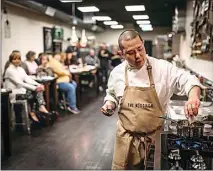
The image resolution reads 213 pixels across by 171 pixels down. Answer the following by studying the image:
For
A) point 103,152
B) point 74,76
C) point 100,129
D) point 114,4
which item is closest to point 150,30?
point 114,4

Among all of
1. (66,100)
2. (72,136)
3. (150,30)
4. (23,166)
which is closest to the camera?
(23,166)

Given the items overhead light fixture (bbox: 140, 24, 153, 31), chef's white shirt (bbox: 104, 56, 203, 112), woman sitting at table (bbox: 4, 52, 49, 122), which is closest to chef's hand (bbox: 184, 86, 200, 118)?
chef's white shirt (bbox: 104, 56, 203, 112)

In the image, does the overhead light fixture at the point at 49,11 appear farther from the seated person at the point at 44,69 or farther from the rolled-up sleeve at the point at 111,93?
the rolled-up sleeve at the point at 111,93

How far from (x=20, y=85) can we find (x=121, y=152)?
350 centimetres

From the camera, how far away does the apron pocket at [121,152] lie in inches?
72.2

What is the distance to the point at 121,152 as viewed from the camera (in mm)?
1857

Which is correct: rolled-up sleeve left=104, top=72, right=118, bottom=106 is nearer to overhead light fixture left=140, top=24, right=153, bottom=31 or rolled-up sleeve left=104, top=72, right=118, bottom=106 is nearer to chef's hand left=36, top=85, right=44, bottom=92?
chef's hand left=36, top=85, right=44, bottom=92

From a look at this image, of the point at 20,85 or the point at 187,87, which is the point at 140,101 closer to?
the point at 187,87

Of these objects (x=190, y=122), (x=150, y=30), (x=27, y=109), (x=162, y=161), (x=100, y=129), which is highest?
(x=150, y=30)

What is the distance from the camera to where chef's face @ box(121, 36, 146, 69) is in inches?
67.3

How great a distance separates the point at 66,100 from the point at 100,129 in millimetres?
1888

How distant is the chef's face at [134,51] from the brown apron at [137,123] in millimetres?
95

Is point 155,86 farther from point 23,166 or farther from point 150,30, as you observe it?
point 150,30

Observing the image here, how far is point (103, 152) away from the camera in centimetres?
398
